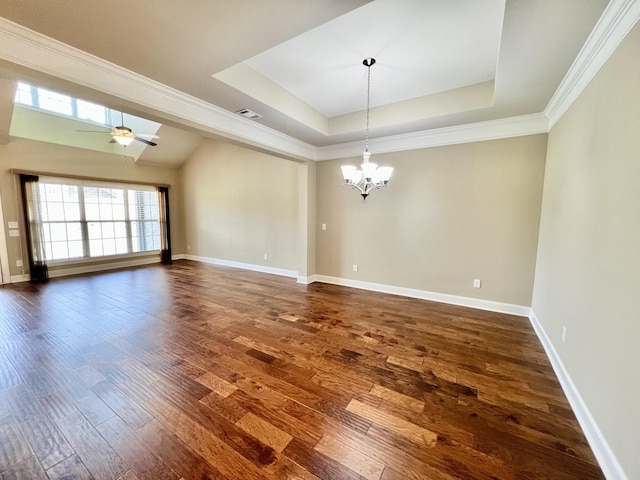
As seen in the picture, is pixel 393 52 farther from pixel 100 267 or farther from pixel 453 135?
pixel 100 267

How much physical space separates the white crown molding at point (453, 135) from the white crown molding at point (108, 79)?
1.81m

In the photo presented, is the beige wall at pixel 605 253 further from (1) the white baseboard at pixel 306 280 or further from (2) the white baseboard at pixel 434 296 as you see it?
(1) the white baseboard at pixel 306 280

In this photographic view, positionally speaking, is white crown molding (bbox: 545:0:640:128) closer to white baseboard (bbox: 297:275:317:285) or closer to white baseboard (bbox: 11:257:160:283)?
white baseboard (bbox: 297:275:317:285)

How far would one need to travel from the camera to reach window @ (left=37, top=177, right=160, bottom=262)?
5508 millimetres

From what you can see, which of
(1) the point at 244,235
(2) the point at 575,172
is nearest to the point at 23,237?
(1) the point at 244,235

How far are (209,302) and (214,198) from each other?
12.6 feet

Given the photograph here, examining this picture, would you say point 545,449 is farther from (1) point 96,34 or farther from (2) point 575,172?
(1) point 96,34

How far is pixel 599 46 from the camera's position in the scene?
1785mm

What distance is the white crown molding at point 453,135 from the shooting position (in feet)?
10.9

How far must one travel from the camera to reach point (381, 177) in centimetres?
294

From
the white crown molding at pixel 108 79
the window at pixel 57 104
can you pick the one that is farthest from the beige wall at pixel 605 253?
the window at pixel 57 104

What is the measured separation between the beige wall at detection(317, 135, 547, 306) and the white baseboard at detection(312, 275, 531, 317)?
75 mm

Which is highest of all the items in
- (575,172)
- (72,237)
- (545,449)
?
(575,172)

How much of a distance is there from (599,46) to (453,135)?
2.02 m
